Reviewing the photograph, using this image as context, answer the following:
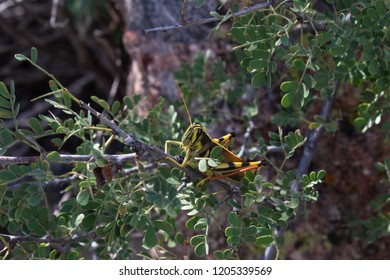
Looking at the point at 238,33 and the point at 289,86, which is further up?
the point at 238,33

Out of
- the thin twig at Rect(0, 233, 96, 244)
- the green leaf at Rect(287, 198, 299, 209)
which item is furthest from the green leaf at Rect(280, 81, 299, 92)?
the thin twig at Rect(0, 233, 96, 244)

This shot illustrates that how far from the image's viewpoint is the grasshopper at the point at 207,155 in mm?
1428

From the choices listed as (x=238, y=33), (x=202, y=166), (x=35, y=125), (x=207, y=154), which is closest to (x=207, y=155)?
(x=207, y=154)

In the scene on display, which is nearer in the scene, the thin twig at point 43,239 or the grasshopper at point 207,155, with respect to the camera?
the grasshopper at point 207,155

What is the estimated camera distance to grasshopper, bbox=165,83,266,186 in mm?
1428

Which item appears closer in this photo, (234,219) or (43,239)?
(234,219)

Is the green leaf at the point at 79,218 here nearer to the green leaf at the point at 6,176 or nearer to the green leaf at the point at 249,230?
the green leaf at the point at 6,176

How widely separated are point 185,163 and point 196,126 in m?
0.13

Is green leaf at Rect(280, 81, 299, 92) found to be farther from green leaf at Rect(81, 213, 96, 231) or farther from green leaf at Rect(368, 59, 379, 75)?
green leaf at Rect(81, 213, 96, 231)

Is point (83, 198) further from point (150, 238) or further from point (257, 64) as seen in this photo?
point (257, 64)

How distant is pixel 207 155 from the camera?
1.47 metres

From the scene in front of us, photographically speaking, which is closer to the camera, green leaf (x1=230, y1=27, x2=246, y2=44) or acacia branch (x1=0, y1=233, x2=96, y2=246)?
green leaf (x1=230, y1=27, x2=246, y2=44)

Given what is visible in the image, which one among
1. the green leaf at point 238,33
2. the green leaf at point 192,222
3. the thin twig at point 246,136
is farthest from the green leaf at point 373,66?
the green leaf at point 192,222
